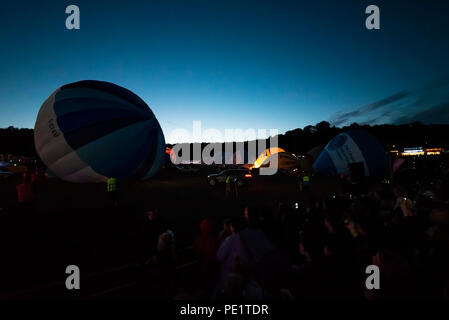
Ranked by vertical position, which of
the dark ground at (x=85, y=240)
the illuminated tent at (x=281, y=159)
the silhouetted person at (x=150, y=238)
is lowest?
the dark ground at (x=85, y=240)

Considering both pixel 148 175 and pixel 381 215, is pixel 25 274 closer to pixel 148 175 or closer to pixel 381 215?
pixel 381 215

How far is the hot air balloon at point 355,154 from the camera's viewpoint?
2081 cm

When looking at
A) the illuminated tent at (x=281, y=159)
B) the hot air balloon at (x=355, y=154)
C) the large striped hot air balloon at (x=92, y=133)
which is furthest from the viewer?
the illuminated tent at (x=281, y=159)

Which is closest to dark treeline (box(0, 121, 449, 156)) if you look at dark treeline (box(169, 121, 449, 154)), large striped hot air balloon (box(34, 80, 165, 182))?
dark treeline (box(169, 121, 449, 154))

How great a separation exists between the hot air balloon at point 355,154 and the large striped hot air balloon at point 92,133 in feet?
55.4

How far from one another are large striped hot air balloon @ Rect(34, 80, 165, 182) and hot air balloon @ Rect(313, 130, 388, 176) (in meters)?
16.9

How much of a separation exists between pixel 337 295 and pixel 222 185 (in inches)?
608

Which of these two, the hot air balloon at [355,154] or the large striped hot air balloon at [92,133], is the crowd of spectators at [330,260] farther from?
the hot air balloon at [355,154]

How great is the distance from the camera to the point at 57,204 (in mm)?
11133

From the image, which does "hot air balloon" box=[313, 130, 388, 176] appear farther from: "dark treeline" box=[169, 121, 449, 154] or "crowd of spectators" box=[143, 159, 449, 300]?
"dark treeline" box=[169, 121, 449, 154]

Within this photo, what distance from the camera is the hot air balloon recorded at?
2081cm

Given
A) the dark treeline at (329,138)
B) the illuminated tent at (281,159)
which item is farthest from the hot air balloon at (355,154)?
the dark treeline at (329,138)

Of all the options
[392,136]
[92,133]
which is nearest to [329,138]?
[392,136]

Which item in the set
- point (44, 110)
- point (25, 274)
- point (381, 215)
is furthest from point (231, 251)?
point (44, 110)
